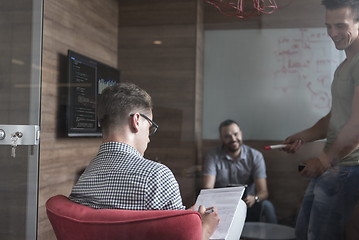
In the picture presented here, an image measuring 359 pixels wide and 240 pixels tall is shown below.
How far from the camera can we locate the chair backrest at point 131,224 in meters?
1.33

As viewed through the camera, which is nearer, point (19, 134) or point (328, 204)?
point (328, 204)

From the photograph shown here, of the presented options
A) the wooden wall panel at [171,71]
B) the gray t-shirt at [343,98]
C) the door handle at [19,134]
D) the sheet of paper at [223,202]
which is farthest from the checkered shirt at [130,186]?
the door handle at [19,134]

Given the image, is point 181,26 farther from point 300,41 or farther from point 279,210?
point 279,210

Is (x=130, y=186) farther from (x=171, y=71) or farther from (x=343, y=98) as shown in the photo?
(x=343, y=98)

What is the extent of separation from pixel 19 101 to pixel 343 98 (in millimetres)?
1663

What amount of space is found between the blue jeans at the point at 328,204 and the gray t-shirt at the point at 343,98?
0.08m

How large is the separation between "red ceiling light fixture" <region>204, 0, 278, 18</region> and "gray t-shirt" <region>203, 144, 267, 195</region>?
0.62m

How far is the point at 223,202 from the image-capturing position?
1758mm

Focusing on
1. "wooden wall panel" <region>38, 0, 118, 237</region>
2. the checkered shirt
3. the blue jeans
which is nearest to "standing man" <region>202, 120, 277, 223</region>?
the blue jeans

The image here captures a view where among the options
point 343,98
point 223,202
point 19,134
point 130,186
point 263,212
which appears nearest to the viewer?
point 130,186

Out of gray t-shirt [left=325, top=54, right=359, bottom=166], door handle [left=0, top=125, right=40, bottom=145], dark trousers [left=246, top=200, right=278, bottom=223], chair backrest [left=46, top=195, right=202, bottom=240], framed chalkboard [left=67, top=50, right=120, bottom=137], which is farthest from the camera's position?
door handle [left=0, top=125, right=40, bottom=145]

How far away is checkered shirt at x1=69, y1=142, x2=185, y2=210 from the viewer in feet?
4.73

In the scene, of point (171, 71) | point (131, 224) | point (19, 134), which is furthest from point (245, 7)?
point (19, 134)

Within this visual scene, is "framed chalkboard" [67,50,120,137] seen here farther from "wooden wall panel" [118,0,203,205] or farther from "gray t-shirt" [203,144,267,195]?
"gray t-shirt" [203,144,267,195]
